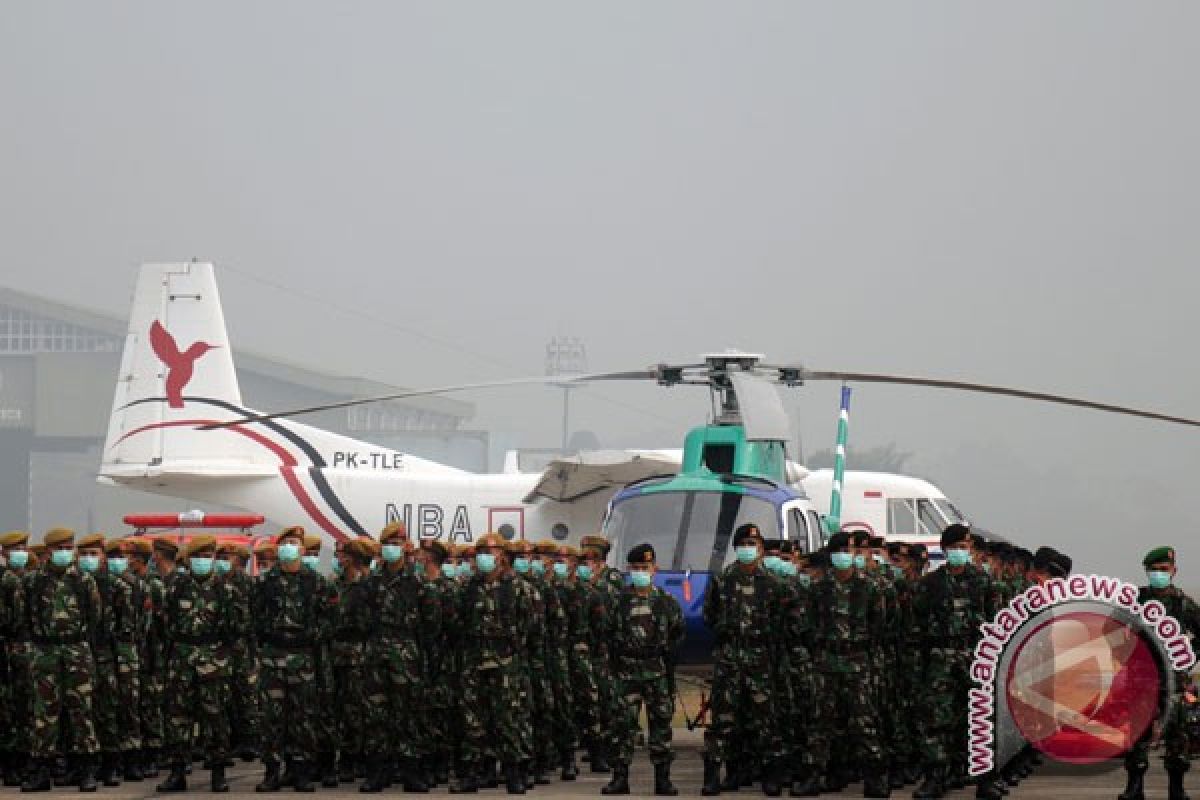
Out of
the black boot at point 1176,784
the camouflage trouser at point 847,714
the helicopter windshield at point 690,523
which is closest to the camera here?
the black boot at point 1176,784

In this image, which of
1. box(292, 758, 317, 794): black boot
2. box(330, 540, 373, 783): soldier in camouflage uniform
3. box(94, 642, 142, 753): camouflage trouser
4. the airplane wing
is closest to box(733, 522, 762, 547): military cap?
box(330, 540, 373, 783): soldier in camouflage uniform

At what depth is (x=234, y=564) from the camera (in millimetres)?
14023

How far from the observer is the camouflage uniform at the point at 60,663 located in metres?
13.3

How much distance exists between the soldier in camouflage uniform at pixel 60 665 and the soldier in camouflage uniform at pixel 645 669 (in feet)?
12.7

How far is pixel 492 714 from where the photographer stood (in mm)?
13617

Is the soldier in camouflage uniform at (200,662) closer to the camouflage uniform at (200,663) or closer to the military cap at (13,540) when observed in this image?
the camouflage uniform at (200,663)

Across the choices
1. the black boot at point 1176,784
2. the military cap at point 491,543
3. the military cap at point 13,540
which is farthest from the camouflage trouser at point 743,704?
the military cap at point 13,540

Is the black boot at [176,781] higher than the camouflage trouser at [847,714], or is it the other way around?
the camouflage trouser at [847,714]

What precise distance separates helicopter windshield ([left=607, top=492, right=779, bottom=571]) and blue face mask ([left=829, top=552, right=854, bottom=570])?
2.56 m

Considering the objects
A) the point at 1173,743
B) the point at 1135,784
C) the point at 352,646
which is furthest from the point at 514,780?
the point at 1173,743

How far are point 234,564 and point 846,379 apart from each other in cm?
628

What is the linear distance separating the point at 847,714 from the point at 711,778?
111 centimetres

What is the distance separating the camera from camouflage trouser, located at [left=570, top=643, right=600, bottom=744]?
46.9ft

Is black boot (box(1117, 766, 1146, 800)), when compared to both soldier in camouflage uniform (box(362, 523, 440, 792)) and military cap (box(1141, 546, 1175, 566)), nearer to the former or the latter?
military cap (box(1141, 546, 1175, 566))
